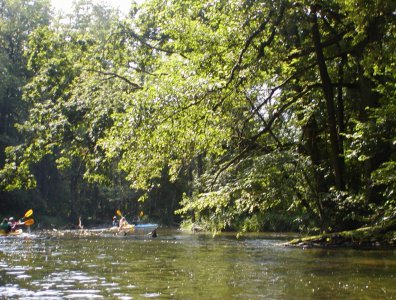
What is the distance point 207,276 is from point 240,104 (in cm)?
895

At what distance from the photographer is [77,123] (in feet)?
80.6

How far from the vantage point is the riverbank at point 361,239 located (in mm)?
16703

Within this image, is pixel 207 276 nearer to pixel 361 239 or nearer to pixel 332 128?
pixel 361 239

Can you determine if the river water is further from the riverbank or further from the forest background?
the forest background

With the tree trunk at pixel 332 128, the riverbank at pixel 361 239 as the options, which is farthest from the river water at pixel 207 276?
the tree trunk at pixel 332 128

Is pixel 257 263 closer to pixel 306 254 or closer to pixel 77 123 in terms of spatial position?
pixel 306 254

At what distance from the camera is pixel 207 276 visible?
36.6 ft

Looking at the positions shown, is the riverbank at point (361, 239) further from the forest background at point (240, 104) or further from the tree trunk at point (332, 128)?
the tree trunk at point (332, 128)

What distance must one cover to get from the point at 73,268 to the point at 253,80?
685 cm

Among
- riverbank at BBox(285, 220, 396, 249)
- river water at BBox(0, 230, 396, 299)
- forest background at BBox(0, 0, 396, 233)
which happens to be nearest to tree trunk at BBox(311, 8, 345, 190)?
forest background at BBox(0, 0, 396, 233)

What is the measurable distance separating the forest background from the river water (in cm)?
328

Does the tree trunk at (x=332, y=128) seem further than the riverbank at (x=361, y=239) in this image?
Yes

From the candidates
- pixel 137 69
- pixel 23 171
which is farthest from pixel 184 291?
pixel 137 69

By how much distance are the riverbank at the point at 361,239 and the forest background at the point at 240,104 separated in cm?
47
